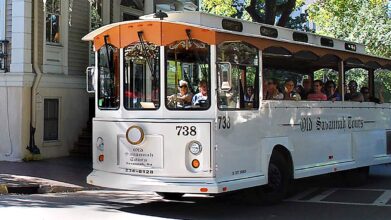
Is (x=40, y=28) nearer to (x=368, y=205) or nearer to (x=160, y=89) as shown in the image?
(x=160, y=89)

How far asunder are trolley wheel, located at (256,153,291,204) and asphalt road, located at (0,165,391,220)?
0.50 ft

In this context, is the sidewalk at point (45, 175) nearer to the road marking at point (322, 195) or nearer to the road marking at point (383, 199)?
the road marking at point (322, 195)

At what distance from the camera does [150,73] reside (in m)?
8.41

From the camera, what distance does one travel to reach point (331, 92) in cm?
1123

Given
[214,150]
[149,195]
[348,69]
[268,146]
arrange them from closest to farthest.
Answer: [214,150] → [268,146] → [149,195] → [348,69]

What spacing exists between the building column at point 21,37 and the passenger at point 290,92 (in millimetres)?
7947

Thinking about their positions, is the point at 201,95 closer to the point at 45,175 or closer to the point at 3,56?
the point at 45,175

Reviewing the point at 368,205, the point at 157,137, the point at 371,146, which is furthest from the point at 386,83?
the point at 157,137

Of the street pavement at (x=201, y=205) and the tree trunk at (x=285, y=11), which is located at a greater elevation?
the tree trunk at (x=285, y=11)

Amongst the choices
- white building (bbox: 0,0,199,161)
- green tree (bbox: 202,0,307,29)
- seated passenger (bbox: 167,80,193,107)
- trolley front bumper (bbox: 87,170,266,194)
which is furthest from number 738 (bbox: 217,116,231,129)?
green tree (bbox: 202,0,307,29)

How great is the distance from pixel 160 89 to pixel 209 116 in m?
0.89

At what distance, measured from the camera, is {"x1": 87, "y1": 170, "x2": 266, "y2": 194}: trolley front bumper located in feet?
25.4

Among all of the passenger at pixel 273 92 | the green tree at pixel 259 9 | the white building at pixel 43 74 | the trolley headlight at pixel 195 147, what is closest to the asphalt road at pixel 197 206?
the trolley headlight at pixel 195 147

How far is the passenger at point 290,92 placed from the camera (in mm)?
9914
